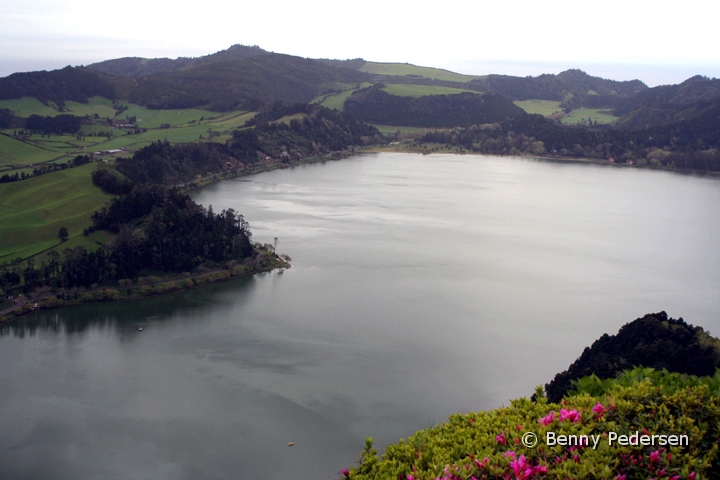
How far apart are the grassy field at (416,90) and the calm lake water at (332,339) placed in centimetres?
3725

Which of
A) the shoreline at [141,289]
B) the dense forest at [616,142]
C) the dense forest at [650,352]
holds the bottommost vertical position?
the shoreline at [141,289]

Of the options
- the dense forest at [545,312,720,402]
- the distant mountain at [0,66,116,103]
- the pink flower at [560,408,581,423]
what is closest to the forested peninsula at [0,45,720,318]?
the distant mountain at [0,66,116,103]

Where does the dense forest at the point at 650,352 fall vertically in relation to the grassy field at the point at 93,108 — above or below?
below

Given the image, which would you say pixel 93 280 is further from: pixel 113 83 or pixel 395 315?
pixel 113 83

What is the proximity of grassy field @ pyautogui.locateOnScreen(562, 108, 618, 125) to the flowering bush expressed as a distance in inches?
2391

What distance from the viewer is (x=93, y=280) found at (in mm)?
16438

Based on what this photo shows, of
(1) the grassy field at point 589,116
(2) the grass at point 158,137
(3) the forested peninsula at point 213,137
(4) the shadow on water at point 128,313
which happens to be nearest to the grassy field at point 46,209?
(3) the forested peninsula at point 213,137

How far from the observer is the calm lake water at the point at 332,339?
994cm

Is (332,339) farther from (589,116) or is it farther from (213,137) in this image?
(589,116)

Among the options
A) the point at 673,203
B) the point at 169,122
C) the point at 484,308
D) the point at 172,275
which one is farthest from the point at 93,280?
the point at 169,122

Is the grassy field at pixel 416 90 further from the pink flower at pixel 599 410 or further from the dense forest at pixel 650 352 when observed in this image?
the pink flower at pixel 599 410

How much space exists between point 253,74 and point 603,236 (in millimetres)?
52089

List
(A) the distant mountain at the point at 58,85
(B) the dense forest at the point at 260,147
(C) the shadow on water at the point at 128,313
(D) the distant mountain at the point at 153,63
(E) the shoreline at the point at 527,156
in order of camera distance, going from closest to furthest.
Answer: (C) the shadow on water at the point at 128,313 → (B) the dense forest at the point at 260,147 → (E) the shoreline at the point at 527,156 → (A) the distant mountain at the point at 58,85 → (D) the distant mountain at the point at 153,63

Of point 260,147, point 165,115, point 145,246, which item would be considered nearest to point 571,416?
point 145,246
